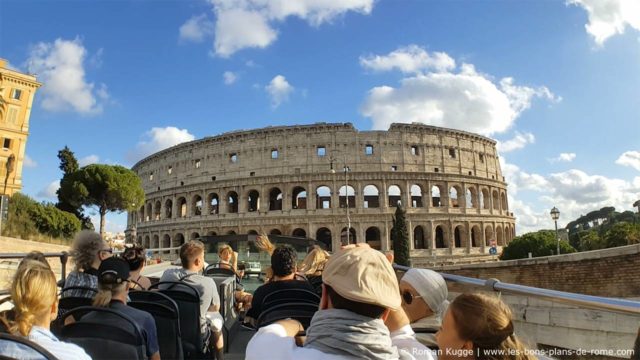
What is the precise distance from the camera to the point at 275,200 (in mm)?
44062

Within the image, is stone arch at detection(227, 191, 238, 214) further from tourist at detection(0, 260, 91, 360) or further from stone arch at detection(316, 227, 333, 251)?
tourist at detection(0, 260, 91, 360)

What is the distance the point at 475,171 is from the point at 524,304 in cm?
3743

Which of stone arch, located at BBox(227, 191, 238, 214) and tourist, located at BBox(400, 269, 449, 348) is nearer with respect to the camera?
tourist, located at BBox(400, 269, 449, 348)

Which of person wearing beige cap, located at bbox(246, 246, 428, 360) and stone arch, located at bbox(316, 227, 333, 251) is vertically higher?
stone arch, located at bbox(316, 227, 333, 251)

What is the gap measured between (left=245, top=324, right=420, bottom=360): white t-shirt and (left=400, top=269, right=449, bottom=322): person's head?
912mm

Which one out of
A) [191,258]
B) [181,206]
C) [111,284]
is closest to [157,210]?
[181,206]

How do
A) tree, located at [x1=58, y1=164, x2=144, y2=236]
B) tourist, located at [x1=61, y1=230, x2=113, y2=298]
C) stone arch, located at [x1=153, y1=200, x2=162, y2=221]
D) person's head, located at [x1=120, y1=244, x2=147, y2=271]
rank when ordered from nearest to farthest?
tourist, located at [x1=61, y1=230, x2=113, y2=298] → person's head, located at [x1=120, y1=244, x2=147, y2=271] → tree, located at [x1=58, y1=164, x2=144, y2=236] → stone arch, located at [x1=153, y1=200, x2=162, y2=221]

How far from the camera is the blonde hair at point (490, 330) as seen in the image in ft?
4.96

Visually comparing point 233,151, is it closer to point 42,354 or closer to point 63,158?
point 63,158

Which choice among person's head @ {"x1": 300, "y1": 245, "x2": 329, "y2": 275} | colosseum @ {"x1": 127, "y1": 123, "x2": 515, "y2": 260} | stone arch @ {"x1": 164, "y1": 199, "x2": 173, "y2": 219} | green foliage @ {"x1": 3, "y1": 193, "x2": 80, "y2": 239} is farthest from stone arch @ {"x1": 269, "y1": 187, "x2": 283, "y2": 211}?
person's head @ {"x1": 300, "y1": 245, "x2": 329, "y2": 275}

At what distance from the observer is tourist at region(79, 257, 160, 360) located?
2.20m

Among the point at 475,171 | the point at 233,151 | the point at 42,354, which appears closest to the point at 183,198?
the point at 233,151

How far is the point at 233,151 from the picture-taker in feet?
142

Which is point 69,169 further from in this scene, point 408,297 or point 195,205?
point 408,297
